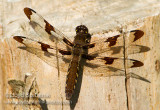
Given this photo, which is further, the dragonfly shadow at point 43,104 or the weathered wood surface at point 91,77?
the dragonfly shadow at point 43,104

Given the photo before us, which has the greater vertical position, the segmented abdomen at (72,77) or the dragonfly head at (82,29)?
the dragonfly head at (82,29)

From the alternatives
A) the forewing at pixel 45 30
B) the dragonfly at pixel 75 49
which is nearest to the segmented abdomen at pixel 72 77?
the dragonfly at pixel 75 49

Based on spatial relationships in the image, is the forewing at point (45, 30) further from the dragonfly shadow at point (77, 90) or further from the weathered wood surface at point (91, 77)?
the dragonfly shadow at point (77, 90)

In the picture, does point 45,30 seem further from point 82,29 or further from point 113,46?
point 113,46

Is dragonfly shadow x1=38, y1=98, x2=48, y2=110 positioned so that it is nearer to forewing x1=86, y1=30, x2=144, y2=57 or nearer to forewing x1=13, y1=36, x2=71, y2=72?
forewing x1=13, y1=36, x2=71, y2=72

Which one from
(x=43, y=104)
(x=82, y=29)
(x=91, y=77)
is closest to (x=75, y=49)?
(x=82, y=29)

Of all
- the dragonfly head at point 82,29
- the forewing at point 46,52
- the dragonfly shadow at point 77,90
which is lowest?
the dragonfly shadow at point 77,90

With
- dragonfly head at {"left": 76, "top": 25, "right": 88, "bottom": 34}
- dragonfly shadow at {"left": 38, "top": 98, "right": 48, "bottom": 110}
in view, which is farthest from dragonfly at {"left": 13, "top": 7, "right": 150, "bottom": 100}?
dragonfly shadow at {"left": 38, "top": 98, "right": 48, "bottom": 110}
